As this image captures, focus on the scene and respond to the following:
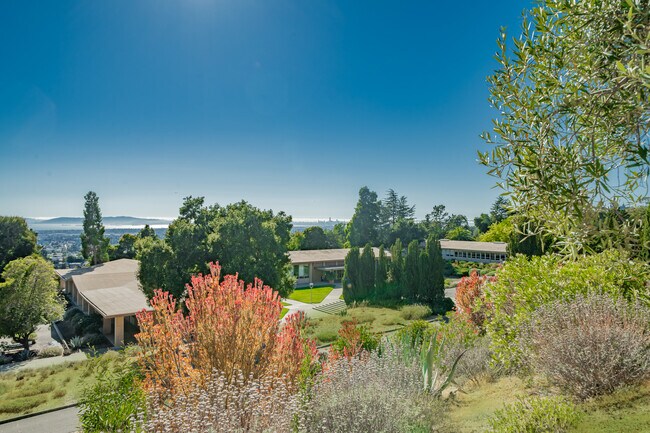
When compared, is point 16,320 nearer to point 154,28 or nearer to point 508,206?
point 154,28

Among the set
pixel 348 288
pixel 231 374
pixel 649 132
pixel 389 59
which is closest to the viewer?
pixel 649 132

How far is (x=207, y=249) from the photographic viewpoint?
2003 centimetres

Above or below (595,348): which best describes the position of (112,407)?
below

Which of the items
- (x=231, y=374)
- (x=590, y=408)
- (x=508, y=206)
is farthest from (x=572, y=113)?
(x=231, y=374)

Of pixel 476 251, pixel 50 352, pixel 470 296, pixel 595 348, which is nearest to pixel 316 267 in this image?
pixel 476 251

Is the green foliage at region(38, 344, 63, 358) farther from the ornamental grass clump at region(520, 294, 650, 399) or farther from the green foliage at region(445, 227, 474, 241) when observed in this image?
the green foliage at region(445, 227, 474, 241)

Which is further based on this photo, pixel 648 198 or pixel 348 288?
pixel 348 288

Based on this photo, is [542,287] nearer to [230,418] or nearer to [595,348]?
[595,348]

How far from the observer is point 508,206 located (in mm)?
4555

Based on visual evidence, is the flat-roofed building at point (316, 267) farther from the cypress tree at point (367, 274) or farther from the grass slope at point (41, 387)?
the grass slope at point (41, 387)

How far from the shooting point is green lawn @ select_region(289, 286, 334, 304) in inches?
1320

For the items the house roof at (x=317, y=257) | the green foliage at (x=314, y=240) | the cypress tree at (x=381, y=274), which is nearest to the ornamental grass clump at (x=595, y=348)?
the cypress tree at (x=381, y=274)

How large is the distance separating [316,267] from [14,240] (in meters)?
33.6

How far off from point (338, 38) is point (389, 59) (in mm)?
2807
